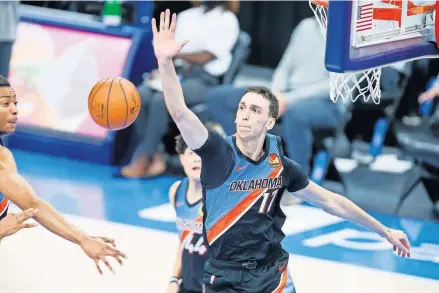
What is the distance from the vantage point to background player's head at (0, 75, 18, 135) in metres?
5.51

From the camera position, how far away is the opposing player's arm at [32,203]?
5172 millimetres

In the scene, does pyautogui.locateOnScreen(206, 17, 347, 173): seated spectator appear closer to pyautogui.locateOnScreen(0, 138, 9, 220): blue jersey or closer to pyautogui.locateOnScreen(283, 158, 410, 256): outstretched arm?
pyautogui.locateOnScreen(283, 158, 410, 256): outstretched arm

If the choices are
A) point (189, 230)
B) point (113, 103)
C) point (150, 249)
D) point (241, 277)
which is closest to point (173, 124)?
point (150, 249)

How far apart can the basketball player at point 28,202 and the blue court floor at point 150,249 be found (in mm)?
1674

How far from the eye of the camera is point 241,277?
5090mm

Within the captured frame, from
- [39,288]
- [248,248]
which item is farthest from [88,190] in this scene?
[248,248]

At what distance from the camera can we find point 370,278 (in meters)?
7.33

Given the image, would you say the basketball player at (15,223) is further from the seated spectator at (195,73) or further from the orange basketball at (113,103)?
the seated spectator at (195,73)

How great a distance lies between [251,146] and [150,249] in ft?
9.70

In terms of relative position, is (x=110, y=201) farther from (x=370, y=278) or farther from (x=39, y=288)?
(x=370, y=278)

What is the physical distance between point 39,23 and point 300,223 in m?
4.53

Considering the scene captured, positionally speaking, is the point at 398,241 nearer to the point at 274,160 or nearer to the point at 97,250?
the point at 274,160

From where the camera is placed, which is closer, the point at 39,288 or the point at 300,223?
the point at 39,288

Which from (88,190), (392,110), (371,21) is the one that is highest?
(371,21)
